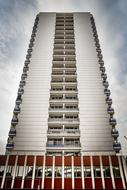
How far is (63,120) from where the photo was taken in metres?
60.8

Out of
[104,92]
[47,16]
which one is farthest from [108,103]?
[47,16]

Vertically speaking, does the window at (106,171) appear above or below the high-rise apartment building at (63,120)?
below

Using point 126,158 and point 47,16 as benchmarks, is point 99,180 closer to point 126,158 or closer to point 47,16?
point 126,158

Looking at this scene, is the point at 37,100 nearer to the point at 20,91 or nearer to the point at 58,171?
the point at 20,91

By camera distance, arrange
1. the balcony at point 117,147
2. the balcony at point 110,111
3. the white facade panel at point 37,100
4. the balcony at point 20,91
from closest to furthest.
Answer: the balcony at point 117,147 → the white facade panel at point 37,100 → the balcony at point 110,111 → the balcony at point 20,91

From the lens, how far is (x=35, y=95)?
65.1m

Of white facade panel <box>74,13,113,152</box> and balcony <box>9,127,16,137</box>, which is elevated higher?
white facade panel <box>74,13,113,152</box>

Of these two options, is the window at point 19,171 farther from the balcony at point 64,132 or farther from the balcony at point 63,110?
the balcony at point 63,110

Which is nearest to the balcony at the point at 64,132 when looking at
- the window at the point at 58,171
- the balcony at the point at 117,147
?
the balcony at the point at 117,147

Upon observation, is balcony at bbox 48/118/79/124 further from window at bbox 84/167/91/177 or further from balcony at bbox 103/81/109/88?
window at bbox 84/167/91/177

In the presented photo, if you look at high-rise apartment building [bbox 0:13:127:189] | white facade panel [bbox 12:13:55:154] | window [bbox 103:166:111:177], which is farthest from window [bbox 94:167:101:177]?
white facade panel [bbox 12:13:55:154]

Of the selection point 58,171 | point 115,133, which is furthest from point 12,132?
point 115,133

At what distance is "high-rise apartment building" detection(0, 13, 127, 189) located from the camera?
43094mm

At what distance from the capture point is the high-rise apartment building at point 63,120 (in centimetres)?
4309
